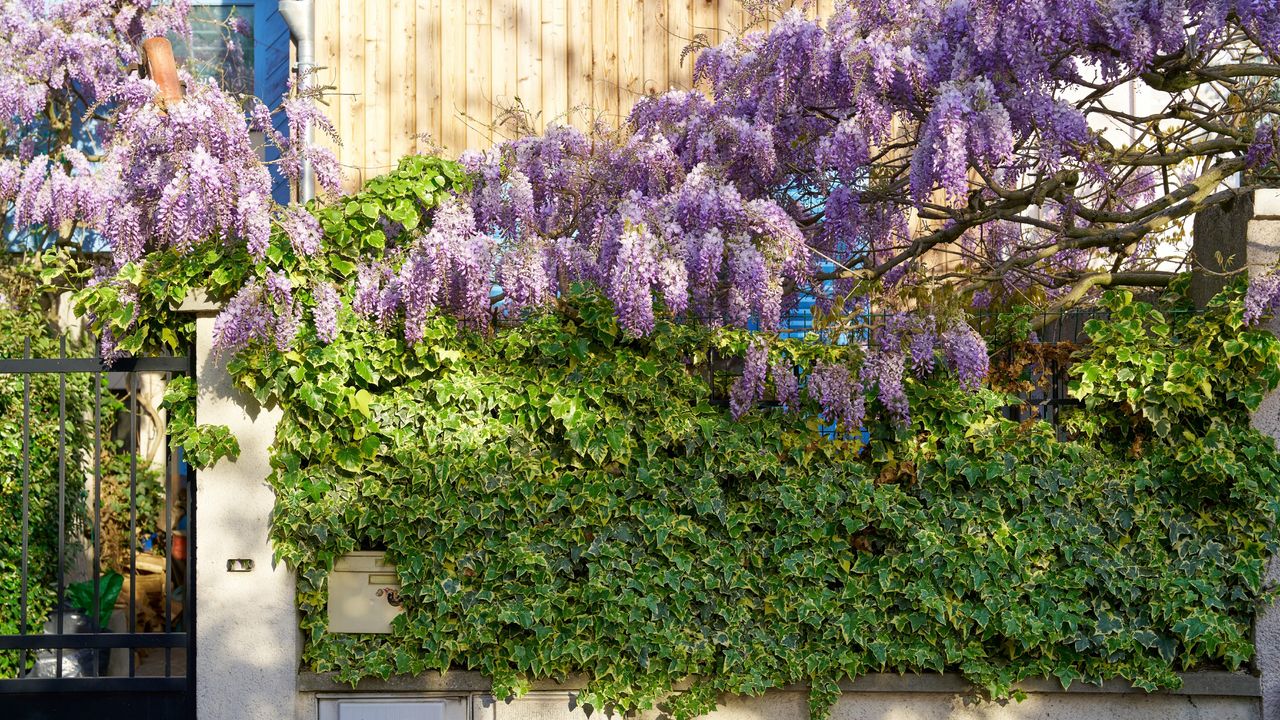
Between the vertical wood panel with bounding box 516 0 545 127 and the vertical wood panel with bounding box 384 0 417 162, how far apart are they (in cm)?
73

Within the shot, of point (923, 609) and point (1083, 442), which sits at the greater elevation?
point (1083, 442)

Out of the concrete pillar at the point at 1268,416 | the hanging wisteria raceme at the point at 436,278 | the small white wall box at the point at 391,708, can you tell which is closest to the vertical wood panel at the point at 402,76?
the hanging wisteria raceme at the point at 436,278

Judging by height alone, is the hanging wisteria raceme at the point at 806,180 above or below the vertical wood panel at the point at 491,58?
below

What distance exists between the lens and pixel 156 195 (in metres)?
4.89

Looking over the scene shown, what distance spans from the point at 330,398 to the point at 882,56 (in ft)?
8.86

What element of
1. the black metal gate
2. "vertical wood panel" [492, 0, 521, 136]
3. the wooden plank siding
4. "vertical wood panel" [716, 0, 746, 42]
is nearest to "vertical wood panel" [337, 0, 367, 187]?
the wooden plank siding

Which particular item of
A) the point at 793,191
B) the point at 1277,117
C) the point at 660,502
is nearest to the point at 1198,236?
the point at 1277,117

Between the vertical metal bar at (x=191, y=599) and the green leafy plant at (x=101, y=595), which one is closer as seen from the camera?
the vertical metal bar at (x=191, y=599)

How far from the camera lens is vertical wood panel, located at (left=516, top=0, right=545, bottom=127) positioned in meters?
7.68

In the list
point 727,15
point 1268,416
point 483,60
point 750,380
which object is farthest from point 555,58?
point 1268,416

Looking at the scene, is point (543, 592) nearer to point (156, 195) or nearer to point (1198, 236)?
point (156, 195)

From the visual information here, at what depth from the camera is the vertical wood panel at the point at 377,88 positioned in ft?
25.0

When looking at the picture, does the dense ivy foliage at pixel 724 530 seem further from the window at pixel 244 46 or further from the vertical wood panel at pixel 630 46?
the window at pixel 244 46

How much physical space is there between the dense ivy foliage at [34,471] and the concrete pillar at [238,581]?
6.44 ft
